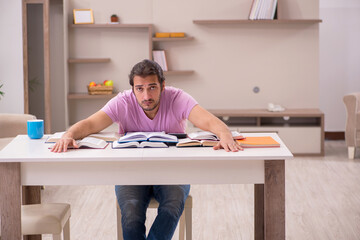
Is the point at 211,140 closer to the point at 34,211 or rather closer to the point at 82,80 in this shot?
the point at 34,211

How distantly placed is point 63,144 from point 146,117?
0.56m

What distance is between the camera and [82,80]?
19.5 feet

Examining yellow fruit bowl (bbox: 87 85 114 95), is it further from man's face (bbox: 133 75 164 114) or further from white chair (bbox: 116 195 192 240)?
white chair (bbox: 116 195 192 240)

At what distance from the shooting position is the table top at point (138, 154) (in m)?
2.26

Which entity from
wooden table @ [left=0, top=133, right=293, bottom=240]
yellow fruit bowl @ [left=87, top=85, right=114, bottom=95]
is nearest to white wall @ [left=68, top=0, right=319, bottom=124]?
yellow fruit bowl @ [left=87, top=85, right=114, bottom=95]

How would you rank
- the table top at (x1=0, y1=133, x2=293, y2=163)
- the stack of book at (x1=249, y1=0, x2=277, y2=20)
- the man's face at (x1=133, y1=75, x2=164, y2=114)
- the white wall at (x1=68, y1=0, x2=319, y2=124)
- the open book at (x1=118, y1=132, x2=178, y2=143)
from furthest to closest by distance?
the white wall at (x1=68, y1=0, x2=319, y2=124) < the stack of book at (x1=249, y1=0, x2=277, y2=20) < the man's face at (x1=133, y1=75, x2=164, y2=114) < the open book at (x1=118, y1=132, x2=178, y2=143) < the table top at (x1=0, y1=133, x2=293, y2=163)

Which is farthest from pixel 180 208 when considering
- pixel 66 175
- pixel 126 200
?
pixel 66 175

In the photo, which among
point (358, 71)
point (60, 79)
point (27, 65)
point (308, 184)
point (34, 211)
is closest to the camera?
point (34, 211)

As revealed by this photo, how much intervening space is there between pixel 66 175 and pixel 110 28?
374cm

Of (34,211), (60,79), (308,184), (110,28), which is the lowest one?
(308,184)

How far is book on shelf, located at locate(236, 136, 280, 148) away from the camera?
247 cm

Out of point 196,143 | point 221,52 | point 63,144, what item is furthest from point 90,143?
point 221,52

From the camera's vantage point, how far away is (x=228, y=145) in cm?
240

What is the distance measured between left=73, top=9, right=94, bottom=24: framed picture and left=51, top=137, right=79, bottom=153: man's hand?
3.51m
